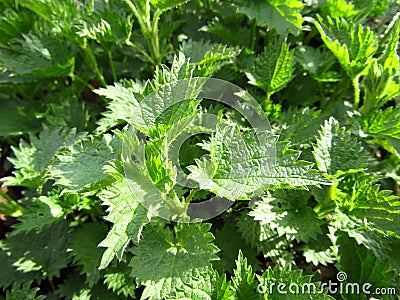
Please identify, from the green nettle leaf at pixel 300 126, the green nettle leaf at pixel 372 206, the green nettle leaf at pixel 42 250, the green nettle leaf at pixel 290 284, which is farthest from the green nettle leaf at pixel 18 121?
the green nettle leaf at pixel 372 206

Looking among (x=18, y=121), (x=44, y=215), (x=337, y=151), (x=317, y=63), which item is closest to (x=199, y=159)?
(x=337, y=151)

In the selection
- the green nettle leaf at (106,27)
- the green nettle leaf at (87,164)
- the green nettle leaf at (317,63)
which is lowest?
the green nettle leaf at (317,63)

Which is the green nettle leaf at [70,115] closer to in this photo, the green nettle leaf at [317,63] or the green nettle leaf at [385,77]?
the green nettle leaf at [317,63]

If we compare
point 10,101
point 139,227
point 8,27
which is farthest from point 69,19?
point 139,227

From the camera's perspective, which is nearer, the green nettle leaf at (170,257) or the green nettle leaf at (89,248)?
the green nettle leaf at (170,257)

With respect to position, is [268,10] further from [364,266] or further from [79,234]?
[79,234]

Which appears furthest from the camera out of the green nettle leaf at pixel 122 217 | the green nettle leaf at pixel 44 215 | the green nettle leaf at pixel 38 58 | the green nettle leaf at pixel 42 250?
the green nettle leaf at pixel 38 58

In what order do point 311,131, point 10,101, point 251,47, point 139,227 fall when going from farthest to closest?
point 10,101
point 251,47
point 311,131
point 139,227

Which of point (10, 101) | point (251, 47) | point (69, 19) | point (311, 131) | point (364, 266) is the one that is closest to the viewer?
point (364, 266)
